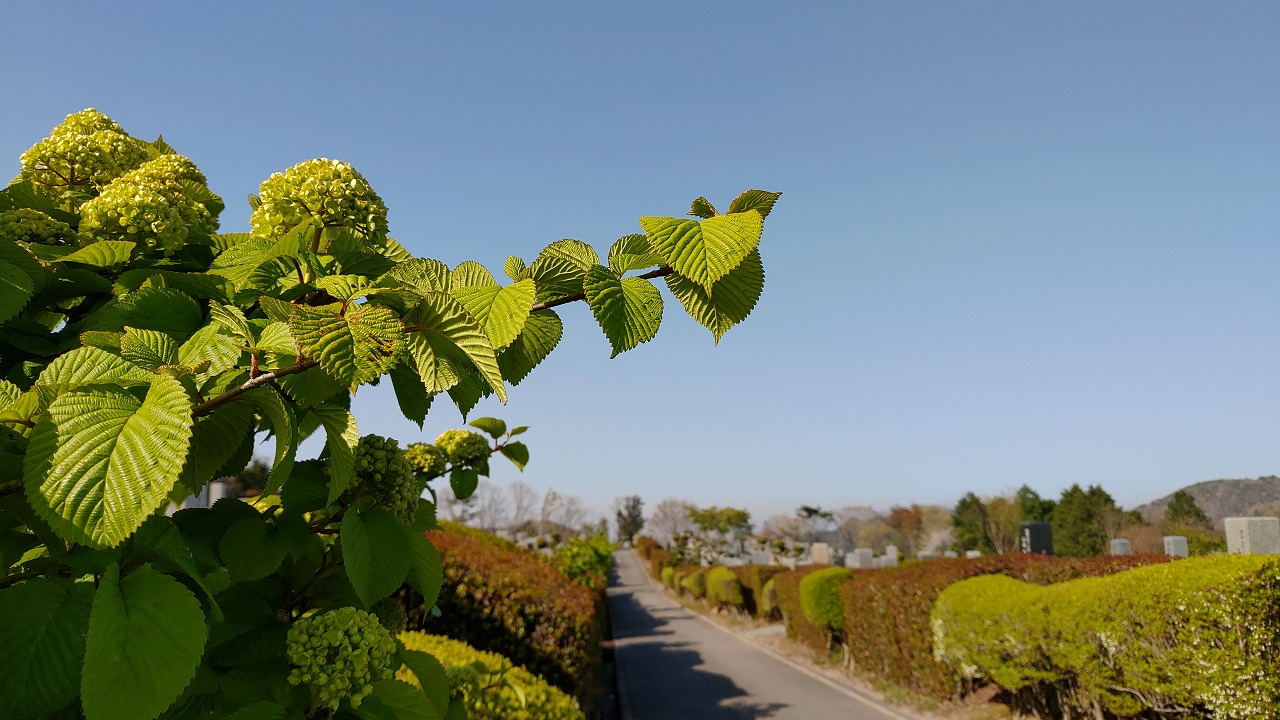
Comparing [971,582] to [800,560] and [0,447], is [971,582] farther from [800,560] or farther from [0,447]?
Answer: [800,560]

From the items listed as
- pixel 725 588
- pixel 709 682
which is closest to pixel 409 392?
pixel 709 682

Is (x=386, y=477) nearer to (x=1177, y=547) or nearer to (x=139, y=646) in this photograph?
(x=139, y=646)

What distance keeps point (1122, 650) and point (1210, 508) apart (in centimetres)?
4304

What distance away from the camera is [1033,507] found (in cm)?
3691

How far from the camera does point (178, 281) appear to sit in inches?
59.7

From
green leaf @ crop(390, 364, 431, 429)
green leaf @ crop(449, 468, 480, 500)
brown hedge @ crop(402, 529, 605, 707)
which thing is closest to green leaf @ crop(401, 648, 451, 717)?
green leaf @ crop(449, 468, 480, 500)

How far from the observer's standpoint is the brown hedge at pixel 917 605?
10.4m

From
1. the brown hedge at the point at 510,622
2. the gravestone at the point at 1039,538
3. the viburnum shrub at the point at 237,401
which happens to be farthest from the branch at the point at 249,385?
the gravestone at the point at 1039,538

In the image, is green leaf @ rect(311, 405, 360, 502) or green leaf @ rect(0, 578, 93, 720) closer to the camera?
green leaf @ rect(0, 578, 93, 720)

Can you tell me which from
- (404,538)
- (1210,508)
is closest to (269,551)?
(404,538)

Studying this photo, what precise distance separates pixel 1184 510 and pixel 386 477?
137ft

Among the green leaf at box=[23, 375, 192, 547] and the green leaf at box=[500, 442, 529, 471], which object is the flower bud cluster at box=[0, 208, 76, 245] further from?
the green leaf at box=[500, 442, 529, 471]

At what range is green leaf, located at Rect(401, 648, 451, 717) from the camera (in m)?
1.89

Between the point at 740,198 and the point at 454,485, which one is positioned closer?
the point at 740,198
